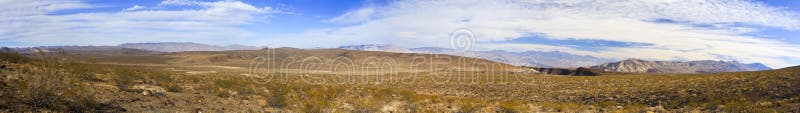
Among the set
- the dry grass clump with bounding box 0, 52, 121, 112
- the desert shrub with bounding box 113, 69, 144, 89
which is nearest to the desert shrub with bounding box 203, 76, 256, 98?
the desert shrub with bounding box 113, 69, 144, 89

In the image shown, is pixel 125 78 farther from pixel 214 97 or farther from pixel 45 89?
pixel 45 89

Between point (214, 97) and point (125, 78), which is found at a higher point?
point (125, 78)

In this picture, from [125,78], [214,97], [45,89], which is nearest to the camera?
[45,89]

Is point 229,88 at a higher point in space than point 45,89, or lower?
lower

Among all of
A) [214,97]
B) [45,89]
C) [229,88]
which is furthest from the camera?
[229,88]

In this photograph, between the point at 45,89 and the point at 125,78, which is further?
the point at 125,78

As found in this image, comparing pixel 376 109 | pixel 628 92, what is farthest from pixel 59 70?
pixel 628 92

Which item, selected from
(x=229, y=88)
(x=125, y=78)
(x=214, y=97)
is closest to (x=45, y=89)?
(x=214, y=97)

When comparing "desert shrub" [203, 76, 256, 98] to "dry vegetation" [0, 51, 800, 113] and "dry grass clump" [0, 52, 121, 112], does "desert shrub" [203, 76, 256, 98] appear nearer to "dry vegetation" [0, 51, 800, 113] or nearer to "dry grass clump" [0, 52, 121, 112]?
"dry vegetation" [0, 51, 800, 113]

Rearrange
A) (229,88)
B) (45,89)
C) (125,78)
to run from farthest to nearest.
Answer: (229,88) → (125,78) → (45,89)

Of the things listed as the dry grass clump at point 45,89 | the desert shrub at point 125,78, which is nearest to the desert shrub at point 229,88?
the desert shrub at point 125,78

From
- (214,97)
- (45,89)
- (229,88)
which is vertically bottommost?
(214,97)

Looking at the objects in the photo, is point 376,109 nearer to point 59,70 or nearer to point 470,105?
point 470,105

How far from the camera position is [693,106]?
18.8 m
